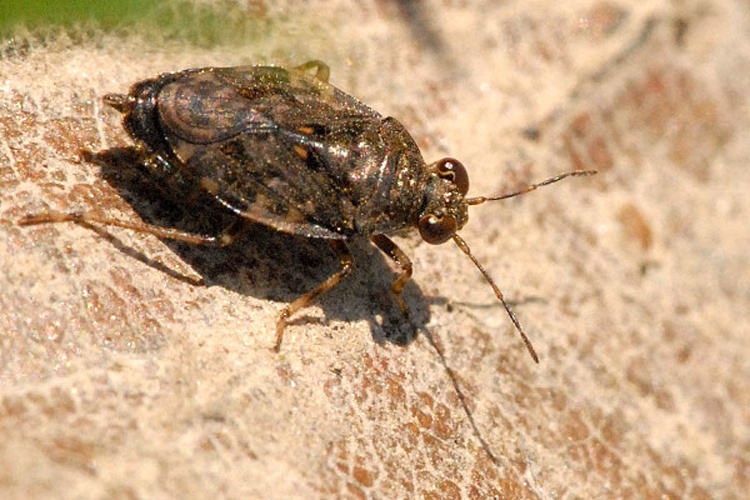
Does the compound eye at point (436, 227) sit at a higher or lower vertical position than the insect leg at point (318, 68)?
lower

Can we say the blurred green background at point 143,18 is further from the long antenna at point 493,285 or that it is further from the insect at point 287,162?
the long antenna at point 493,285

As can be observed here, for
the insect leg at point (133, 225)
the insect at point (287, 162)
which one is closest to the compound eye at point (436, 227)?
the insect at point (287, 162)

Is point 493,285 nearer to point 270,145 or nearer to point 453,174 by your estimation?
point 453,174

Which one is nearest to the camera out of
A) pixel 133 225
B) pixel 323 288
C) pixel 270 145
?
pixel 133 225

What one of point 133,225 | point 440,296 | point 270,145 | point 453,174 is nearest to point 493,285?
point 440,296

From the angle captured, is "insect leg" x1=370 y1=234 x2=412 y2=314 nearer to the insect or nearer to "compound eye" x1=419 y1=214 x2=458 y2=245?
the insect

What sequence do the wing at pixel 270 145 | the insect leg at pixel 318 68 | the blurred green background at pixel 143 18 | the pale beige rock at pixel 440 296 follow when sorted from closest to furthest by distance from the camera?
1. the pale beige rock at pixel 440 296
2. the wing at pixel 270 145
3. the blurred green background at pixel 143 18
4. the insect leg at pixel 318 68

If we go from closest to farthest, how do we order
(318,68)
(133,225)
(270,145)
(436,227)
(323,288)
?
(133,225) → (270,145) → (323,288) → (436,227) → (318,68)

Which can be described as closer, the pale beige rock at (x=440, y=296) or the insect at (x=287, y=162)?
the pale beige rock at (x=440, y=296)
